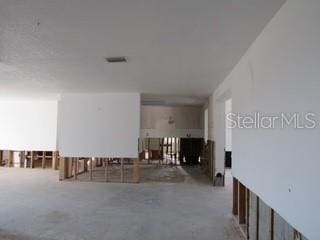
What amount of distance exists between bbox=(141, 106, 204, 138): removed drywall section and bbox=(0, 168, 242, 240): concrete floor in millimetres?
3971

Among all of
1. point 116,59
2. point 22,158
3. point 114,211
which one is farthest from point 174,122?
point 116,59

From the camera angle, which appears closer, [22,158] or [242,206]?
[242,206]

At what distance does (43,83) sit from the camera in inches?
229

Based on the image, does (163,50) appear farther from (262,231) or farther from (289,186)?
(262,231)

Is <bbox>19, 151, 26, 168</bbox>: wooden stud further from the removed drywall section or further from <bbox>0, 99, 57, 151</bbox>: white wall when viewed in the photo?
the removed drywall section

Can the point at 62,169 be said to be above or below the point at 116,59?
below

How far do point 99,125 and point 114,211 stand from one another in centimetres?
318

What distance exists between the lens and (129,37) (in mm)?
2932

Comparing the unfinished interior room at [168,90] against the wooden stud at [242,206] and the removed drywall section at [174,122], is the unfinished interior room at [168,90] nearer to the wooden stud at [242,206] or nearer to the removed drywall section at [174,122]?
the wooden stud at [242,206]

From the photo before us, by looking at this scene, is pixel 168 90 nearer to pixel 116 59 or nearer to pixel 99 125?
pixel 99 125

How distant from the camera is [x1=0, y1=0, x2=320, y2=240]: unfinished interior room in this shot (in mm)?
1920

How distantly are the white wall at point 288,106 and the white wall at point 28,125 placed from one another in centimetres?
782

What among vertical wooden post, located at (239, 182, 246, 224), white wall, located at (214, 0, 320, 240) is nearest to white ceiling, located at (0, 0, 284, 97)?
white wall, located at (214, 0, 320, 240)

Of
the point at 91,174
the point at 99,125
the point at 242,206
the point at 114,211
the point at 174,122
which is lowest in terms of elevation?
the point at 114,211
